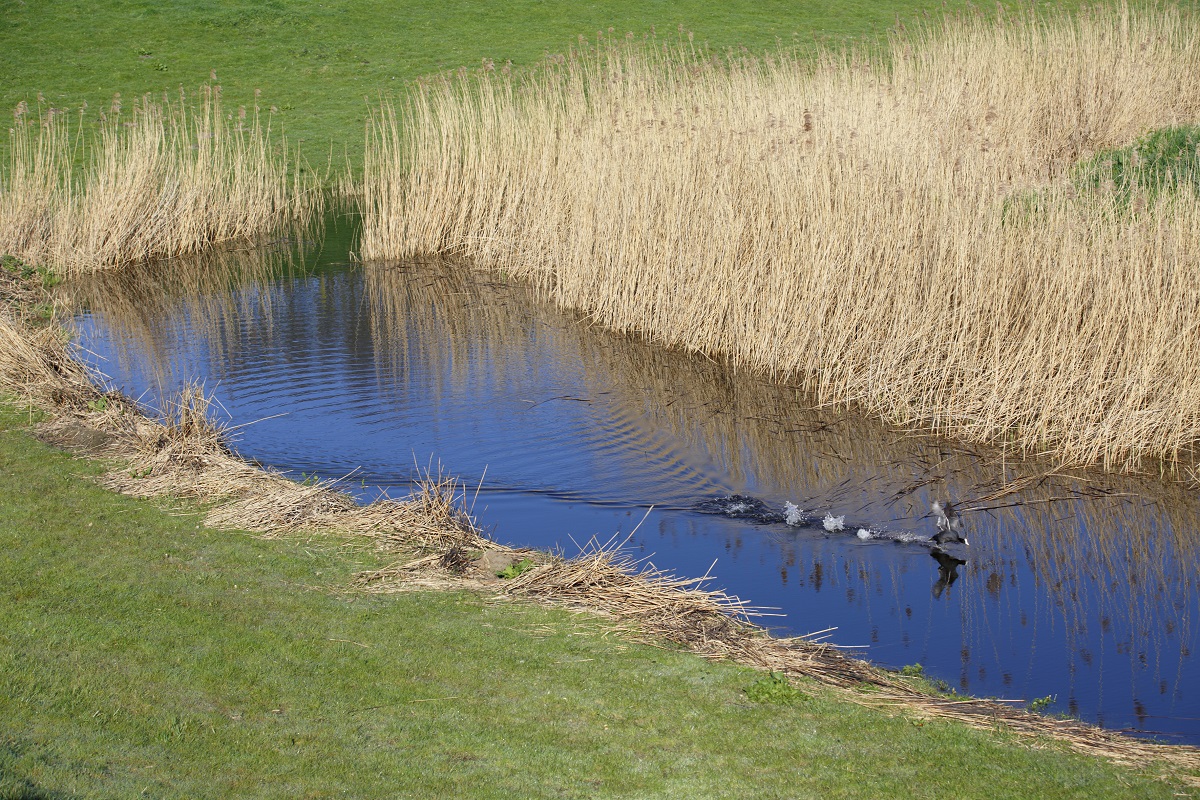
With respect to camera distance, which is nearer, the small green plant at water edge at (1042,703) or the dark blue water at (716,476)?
the small green plant at water edge at (1042,703)

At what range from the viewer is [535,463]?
804 cm

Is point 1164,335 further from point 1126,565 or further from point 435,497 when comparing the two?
point 435,497

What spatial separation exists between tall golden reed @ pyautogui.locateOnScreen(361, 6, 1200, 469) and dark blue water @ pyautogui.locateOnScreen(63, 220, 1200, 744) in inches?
17.8

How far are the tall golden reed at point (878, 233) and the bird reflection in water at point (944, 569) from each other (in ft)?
6.06

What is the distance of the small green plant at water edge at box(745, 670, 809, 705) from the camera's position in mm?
4520

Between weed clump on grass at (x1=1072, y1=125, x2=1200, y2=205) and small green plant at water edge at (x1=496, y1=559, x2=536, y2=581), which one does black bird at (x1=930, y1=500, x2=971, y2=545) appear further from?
weed clump on grass at (x1=1072, y1=125, x2=1200, y2=205)

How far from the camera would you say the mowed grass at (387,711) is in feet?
12.5

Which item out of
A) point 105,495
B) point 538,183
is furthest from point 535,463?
point 538,183

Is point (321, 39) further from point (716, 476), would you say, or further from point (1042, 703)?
point (1042, 703)

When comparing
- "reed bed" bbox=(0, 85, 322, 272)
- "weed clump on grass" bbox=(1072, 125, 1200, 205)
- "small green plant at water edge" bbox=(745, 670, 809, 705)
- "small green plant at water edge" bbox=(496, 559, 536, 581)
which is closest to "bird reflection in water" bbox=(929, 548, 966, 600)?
"small green plant at water edge" bbox=(745, 670, 809, 705)

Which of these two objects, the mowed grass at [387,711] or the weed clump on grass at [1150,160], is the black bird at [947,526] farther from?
the weed clump on grass at [1150,160]

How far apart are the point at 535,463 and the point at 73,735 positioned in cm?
444

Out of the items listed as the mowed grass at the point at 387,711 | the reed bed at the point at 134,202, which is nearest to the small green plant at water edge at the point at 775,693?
the mowed grass at the point at 387,711

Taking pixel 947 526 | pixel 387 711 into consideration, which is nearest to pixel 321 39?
pixel 947 526
